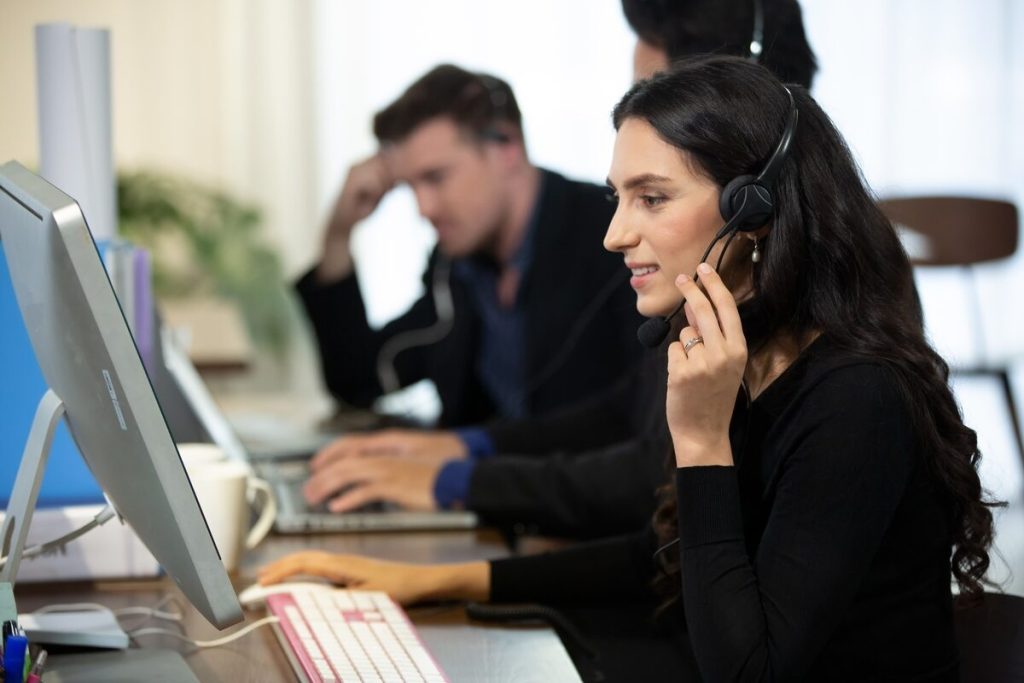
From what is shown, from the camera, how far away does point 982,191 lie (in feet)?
15.6

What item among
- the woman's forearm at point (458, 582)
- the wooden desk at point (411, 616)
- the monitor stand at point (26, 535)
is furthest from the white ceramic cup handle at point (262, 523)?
the monitor stand at point (26, 535)

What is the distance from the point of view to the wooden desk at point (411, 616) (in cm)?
Answer: 103

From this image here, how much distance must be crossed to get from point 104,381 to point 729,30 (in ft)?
3.10

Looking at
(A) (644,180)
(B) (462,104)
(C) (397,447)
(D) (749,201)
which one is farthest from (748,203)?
(B) (462,104)

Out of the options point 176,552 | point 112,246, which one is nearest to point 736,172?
point 176,552

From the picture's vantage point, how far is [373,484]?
64.4 inches

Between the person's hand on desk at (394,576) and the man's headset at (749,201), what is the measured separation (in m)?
Answer: 0.33

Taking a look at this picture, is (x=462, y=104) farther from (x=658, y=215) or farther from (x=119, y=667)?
(x=119, y=667)

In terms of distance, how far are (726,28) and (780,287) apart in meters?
0.58

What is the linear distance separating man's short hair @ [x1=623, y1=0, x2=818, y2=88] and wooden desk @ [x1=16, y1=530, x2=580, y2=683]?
25.1 inches

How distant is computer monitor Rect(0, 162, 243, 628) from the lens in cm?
82

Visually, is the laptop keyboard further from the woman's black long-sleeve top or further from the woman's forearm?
the woman's black long-sleeve top

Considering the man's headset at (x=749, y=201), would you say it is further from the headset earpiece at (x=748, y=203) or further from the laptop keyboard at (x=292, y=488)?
the laptop keyboard at (x=292, y=488)

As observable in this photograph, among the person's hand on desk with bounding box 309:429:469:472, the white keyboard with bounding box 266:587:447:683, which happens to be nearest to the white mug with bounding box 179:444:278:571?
the white keyboard with bounding box 266:587:447:683
